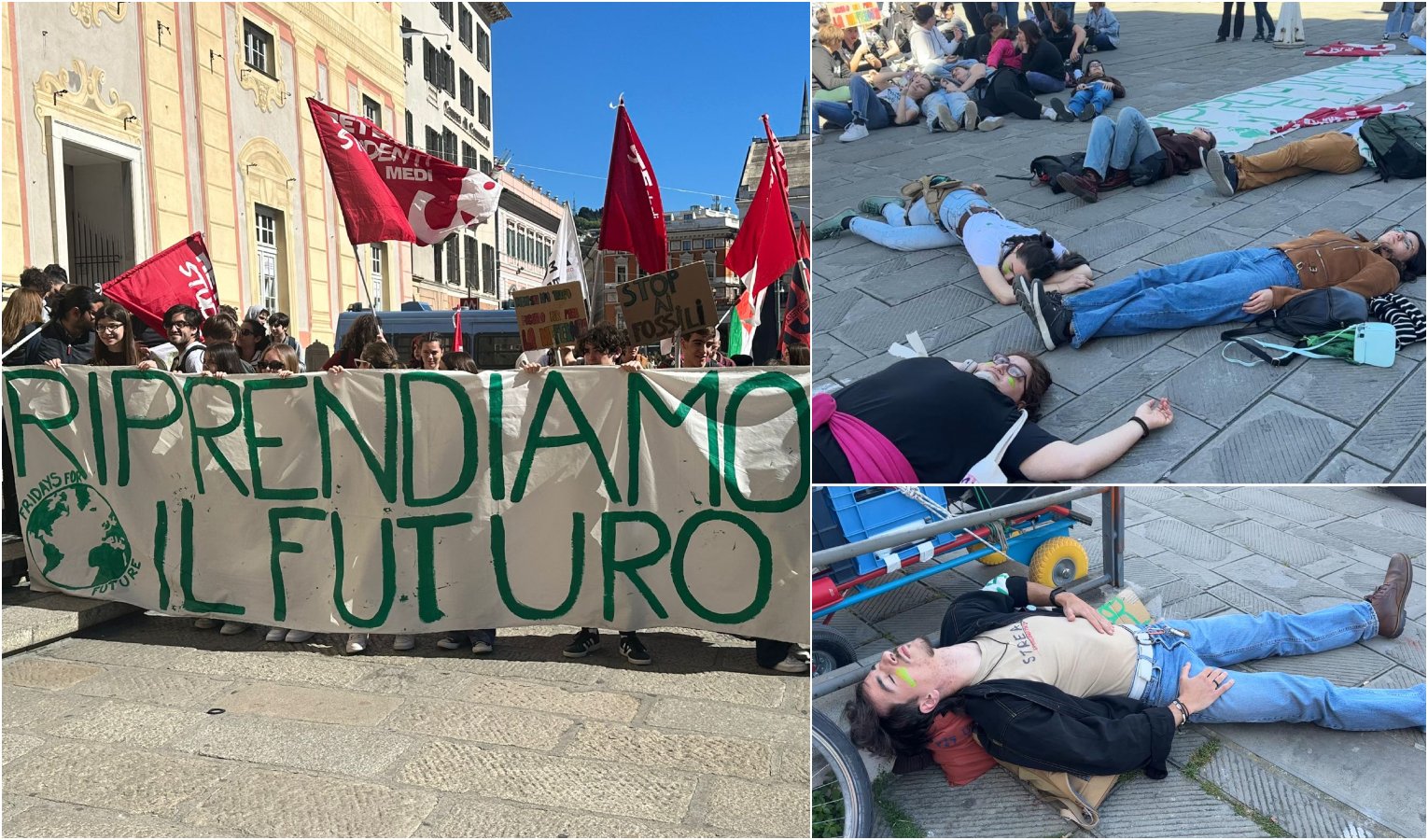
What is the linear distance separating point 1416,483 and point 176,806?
385cm

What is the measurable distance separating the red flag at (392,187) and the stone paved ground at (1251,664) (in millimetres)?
3959

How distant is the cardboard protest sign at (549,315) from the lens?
5516mm

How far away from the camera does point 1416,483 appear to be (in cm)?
269

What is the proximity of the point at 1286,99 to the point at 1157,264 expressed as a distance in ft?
7.62

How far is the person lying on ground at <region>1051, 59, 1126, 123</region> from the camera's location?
530 centimetres

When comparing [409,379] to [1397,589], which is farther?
[409,379]

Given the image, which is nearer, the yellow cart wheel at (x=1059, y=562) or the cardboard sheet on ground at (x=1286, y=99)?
the yellow cart wheel at (x=1059, y=562)

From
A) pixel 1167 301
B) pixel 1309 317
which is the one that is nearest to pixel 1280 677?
pixel 1309 317

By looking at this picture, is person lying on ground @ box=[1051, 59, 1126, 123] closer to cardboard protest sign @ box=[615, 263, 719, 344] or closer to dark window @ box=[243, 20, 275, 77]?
cardboard protest sign @ box=[615, 263, 719, 344]

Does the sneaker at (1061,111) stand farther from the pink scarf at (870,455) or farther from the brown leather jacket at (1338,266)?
the pink scarf at (870,455)

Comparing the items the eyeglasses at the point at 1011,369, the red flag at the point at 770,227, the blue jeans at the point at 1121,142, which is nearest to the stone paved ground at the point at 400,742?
the eyeglasses at the point at 1011,369

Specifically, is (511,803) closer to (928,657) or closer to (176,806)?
(176,806)

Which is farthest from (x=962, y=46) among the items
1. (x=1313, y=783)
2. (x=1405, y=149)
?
(x=1313, y=783)

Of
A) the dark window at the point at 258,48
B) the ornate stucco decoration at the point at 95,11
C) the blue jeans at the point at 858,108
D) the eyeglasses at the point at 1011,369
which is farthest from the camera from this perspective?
the dark window at the point at 258,48
